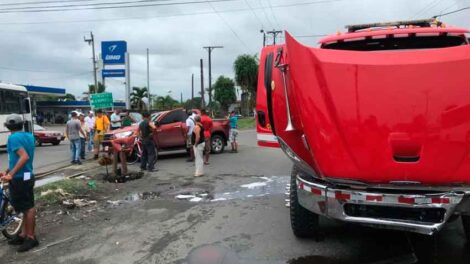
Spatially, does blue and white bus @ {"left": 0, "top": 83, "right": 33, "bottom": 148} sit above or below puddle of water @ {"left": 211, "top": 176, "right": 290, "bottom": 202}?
above

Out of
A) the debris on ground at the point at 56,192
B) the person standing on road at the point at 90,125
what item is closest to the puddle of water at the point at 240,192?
the debris on ground at the point at 56,192

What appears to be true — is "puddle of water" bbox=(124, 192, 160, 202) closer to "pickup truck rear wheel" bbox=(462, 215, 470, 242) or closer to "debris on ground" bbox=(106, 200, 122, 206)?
"debris on ground" bbox=(106, 200, 122, 206)

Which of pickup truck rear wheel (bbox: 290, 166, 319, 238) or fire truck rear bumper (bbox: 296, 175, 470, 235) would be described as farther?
pickup truck rear wheel (bbox: 290, 166, 319, 238)

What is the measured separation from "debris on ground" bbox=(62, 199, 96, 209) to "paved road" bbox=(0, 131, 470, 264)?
0.46m

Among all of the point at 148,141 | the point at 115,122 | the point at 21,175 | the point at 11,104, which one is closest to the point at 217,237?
the point at 21,175

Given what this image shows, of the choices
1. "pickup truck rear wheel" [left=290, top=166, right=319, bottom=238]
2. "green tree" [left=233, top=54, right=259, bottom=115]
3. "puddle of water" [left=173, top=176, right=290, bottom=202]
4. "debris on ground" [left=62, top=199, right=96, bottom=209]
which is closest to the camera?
"pickup truck rear wheel" [left=290, top=166, right=319, bottom=238]

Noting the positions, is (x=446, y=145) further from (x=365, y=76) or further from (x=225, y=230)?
(x=225, y=230)

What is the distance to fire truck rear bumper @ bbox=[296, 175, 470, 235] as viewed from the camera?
431 cm

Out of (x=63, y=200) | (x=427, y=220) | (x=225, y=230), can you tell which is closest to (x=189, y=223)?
(x=225, y=230)

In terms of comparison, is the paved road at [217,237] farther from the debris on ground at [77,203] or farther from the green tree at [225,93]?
the green tree at [225,93]

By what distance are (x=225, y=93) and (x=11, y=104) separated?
69.2 metres

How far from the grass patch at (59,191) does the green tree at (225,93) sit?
262ft

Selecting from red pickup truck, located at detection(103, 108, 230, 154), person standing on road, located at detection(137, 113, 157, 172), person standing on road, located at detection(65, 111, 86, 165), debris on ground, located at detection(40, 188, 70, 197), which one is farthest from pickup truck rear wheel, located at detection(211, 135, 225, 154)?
debris on ground, located at detection(40, 188, 70, 197)

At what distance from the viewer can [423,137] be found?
13.9ft
